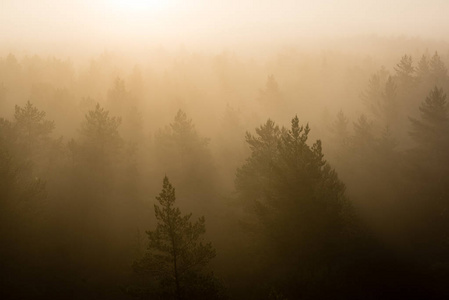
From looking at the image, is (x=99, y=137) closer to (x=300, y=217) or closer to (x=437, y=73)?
(x=300, y=217)

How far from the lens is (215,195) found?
4203 centimetres

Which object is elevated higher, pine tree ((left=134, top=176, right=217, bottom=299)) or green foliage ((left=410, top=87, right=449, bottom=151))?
green foliage ((left=410, top=87, right=449, bottom=151))

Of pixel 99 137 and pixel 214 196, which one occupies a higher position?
pixel 99 137

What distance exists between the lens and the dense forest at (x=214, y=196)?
20.0 meters

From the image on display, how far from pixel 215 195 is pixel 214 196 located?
0.82 feet

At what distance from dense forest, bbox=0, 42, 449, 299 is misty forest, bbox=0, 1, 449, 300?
0.14 metres

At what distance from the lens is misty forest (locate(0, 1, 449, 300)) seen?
20.0 metres

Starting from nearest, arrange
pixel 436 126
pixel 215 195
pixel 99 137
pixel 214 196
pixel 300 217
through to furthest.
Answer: pixel 300 217 < pixel 436 126 < pixel 99 137 < pixel 214 196 < pixel 215 195

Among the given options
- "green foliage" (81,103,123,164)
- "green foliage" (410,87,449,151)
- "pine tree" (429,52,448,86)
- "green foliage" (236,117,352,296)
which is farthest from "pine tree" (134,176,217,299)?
"pine tree" (429,52,448,86)

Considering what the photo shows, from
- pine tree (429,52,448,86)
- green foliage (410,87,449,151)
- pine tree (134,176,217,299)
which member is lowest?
pine tree (134,176,217,299)

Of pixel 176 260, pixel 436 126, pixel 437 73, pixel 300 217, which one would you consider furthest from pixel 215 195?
pixel 437 73

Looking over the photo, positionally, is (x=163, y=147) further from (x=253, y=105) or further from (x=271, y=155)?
(x=253, y=105)

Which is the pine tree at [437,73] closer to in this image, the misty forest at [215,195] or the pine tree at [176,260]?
the misty forest at [215,195]

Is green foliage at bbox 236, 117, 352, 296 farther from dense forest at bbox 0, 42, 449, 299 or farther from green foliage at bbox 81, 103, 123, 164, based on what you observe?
green foliage at bbox 81, 103, 123, 164
